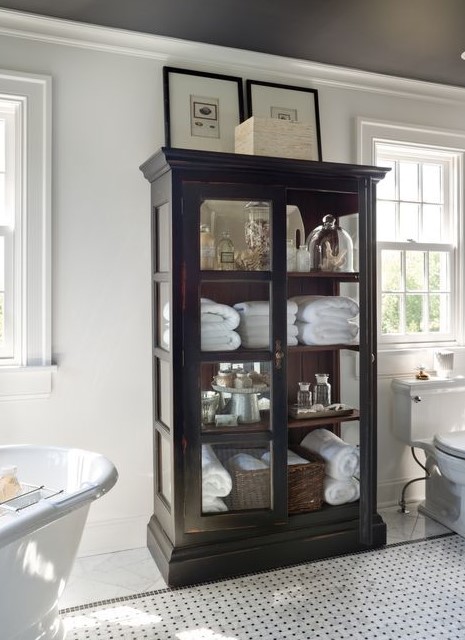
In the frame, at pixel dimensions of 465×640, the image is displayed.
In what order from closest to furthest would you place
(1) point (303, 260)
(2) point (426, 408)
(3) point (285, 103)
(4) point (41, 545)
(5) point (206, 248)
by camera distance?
1. (4) point (41, 545)
2. (5) point (206, 248)
3. (1) point (303, 260)
4. (3) point (285, 103)
5. (2) point (426, 408)

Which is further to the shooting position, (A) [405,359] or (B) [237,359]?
(A) [405,359]

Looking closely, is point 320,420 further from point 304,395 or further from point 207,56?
point 207,56

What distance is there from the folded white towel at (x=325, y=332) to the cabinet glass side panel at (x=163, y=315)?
658 mm

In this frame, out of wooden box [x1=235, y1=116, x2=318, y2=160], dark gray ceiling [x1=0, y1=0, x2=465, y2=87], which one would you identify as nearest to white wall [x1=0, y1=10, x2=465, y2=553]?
dark gray ceiling [x1=0, y1=0, x2=465, y2=87]

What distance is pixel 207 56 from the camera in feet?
9.48

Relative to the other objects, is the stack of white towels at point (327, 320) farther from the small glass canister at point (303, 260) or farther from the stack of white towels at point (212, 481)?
the stack of white towels at point (212, 481)

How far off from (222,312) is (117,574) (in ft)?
4.27

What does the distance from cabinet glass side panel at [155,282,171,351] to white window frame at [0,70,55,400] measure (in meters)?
0.51

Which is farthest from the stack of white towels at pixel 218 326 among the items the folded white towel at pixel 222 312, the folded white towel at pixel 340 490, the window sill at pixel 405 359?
the window sill at pixel 405 359

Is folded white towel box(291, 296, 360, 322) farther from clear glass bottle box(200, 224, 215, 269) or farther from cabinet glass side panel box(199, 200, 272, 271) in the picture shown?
clear glass bottle box(200, 224, 215, 269)

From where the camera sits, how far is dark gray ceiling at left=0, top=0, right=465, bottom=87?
2.45 meters

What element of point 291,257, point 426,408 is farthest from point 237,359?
point 426,408

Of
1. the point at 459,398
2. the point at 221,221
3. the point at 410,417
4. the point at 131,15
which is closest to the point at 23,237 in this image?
the point at 221,221

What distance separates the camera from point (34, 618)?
5.76ft
